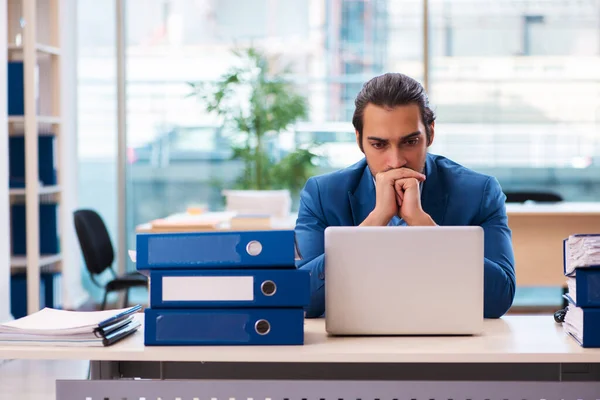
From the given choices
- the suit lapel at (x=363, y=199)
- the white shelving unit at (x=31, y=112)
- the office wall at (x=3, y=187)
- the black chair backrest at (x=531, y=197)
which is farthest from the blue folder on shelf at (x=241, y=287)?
the black chair backrest at (x=531, y=197)

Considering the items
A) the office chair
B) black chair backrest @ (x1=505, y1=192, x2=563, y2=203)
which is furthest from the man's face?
black chair backrest @ (x1=505, y1=192, x2=563, y2=203)

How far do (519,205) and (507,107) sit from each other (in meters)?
1.41

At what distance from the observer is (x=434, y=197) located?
8.35ft

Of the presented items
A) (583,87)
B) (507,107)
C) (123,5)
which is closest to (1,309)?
(123,5)

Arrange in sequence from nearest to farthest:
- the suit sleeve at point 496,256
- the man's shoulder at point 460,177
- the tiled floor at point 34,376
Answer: the suit sleeve at point 496,256, the man's shoulder at point 460,177, the tiled floor at point 34,376

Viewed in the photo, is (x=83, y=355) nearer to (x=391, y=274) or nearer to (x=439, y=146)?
(x=391, y=274)

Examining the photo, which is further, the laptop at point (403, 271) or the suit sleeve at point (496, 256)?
the suit sleeve at point (496, 256)

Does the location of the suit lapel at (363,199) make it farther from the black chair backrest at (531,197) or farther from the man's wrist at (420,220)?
the black chair backrest at (531,197)

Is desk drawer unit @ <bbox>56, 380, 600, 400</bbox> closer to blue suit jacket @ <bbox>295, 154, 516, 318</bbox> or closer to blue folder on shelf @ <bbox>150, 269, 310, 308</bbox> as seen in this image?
blue folder on shelf @ <bbox>150, 269, 310, 308</bbox>

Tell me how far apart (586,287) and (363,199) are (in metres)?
0.93

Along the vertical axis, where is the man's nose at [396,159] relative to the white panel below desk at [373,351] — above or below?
above

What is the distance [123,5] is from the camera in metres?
7.12

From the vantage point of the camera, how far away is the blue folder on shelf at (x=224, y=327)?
179cm

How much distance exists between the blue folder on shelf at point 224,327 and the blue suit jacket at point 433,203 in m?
0.57
